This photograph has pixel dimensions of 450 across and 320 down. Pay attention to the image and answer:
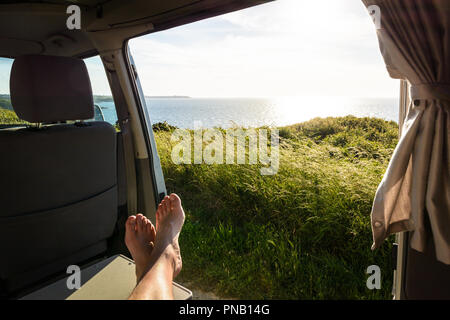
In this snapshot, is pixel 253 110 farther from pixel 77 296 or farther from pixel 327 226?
pixel 77 296

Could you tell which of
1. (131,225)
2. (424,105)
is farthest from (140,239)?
(424,105)

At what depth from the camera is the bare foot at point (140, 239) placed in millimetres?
1772

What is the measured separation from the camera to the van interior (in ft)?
5.10

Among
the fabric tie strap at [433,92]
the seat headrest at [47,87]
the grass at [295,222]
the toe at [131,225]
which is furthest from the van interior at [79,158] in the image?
the grass at [295,222]

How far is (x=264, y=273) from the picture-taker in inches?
95.7

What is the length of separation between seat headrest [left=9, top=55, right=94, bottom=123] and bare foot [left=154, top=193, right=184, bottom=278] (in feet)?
2.73

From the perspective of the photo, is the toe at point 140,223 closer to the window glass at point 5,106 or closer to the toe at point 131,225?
the toe at point 131,225

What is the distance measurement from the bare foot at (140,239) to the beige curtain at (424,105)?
1.42m

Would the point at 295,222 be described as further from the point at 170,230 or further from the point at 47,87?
the point at 47,87

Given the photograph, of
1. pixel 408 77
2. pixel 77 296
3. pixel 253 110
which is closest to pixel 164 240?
pixel 77 296

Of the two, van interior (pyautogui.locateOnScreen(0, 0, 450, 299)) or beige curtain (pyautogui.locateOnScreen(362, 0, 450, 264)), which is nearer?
beige curtain (pyautogui.locateOnScreen(362, 0, 450, 264))

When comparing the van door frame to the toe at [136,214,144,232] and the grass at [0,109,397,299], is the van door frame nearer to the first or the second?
the grass at [0,109,397,299]

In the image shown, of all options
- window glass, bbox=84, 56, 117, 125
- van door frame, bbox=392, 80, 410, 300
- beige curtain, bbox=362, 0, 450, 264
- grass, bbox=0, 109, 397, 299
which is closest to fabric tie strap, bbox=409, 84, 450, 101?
beige curtain, bbox=362, 0, 450, 264

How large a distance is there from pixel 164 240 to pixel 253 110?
290 cm
